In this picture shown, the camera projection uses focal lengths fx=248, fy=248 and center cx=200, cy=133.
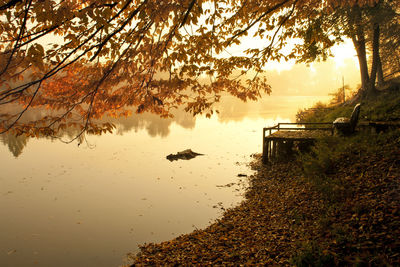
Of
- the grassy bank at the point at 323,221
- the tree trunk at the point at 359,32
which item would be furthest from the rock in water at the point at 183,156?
the tree trunk at the point at 359,32

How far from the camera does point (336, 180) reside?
24.2 ft

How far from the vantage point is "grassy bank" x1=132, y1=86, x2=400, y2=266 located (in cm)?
470

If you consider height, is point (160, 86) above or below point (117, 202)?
above

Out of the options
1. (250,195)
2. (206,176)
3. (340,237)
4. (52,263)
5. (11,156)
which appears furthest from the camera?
(11,156)

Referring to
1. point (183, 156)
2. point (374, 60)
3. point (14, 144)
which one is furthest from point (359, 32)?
point (14, 144)

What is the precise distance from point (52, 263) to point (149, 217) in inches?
150


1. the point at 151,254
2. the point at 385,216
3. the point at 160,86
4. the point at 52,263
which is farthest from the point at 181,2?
the point at 52,263

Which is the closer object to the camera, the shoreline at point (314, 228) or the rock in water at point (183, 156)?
the shoreline at point (314, 228)

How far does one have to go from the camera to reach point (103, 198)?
42.4 feet

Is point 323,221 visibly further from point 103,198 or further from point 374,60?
point 374,60

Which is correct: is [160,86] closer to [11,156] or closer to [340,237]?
[340,237]

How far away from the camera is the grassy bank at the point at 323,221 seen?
4.70 m

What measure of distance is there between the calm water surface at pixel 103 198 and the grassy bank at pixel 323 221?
1634 millimetres

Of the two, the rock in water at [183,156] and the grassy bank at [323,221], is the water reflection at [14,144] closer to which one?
the rock in water at [183,156]
